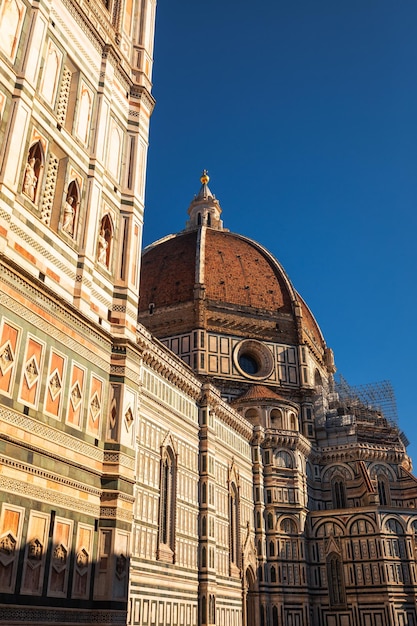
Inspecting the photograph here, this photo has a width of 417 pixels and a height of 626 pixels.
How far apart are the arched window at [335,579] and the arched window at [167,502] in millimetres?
15310

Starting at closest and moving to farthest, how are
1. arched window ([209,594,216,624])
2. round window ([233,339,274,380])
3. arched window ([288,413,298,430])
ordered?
arched window ([209,594,216,624]) → arched window ([288,413,298,430]) → round window ([233,339,274,380])

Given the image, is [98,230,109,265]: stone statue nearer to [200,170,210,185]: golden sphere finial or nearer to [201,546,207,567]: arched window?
[201,546,207,567]: arched window

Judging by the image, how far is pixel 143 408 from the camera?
2836 cm

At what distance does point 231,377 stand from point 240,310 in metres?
6.18

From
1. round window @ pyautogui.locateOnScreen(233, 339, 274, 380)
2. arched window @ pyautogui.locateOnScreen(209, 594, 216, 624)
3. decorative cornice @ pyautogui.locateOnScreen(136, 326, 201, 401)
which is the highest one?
round window @ pyautogui.locateOnScreen(233, 339, 274, 380)

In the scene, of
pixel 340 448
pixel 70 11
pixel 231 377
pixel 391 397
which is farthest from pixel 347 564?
pixel 70 11

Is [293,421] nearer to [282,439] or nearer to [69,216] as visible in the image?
[282,439]

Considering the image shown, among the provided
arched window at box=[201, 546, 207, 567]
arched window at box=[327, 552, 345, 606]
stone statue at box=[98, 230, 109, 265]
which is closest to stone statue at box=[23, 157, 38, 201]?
stone statue at box=[98, 230, 109, 265]

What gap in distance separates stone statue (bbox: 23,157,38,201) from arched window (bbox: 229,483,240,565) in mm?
29268

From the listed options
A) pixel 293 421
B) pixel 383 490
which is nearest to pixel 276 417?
pixel 293 421

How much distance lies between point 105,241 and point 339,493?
1471 inches

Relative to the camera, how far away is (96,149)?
1177cm

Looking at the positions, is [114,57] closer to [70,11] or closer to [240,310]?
[70,11]

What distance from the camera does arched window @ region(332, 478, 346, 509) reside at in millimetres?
44125
